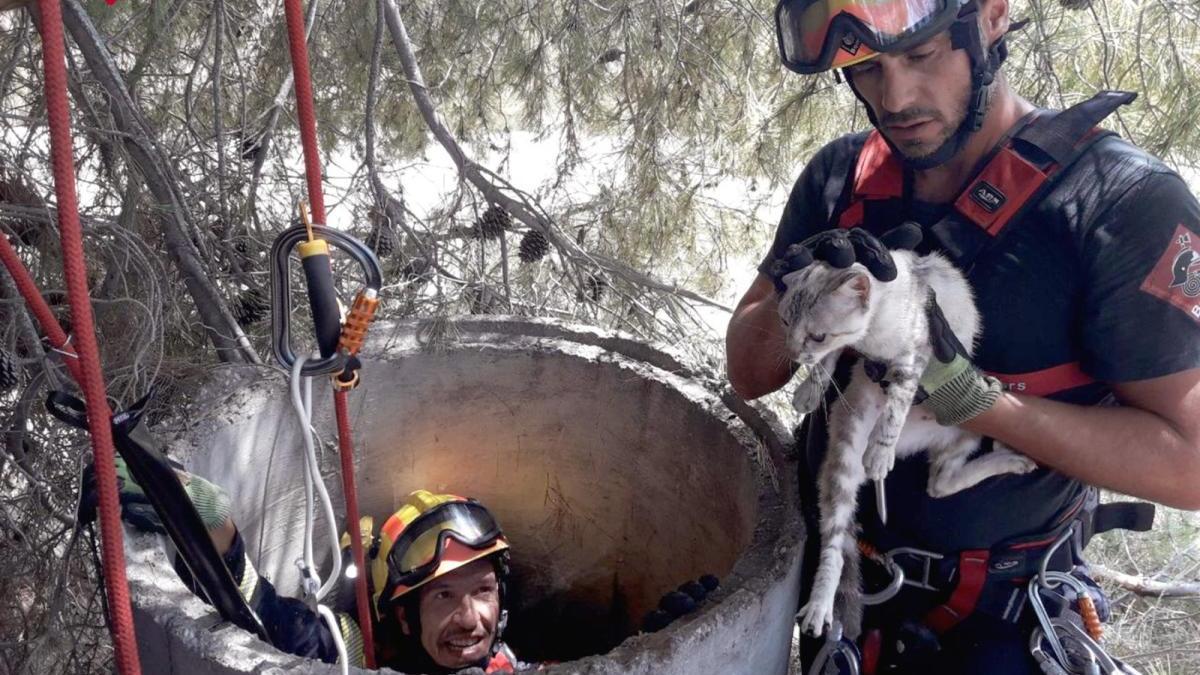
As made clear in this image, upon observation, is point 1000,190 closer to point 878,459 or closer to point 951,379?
point 951,379

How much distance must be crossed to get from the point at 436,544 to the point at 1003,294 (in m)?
1.55

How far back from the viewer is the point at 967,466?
63.6 inches

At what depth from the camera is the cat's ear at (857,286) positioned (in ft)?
4.35

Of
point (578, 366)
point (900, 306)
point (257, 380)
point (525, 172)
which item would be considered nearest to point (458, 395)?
point (578, 366)

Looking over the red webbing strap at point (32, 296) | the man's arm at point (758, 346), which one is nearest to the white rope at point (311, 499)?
the red webbing strap at point (32, 296)

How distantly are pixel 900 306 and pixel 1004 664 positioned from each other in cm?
78

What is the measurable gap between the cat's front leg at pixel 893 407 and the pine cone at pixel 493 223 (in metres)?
1.49

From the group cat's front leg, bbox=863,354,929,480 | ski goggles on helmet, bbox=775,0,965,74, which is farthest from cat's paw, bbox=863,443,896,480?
ski goggles on helmet, bbox=775,0,965,74

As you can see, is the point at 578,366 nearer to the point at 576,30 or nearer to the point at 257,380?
the point at 257,380

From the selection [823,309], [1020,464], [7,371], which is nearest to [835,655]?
[1020,464]

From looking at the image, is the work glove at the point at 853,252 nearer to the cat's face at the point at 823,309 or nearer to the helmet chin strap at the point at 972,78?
the cat's face at the point at 823,309

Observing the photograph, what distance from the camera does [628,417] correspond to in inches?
95.5

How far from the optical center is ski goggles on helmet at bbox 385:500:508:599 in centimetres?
243

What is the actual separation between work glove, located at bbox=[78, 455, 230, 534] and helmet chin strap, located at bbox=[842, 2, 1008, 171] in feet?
4.42
